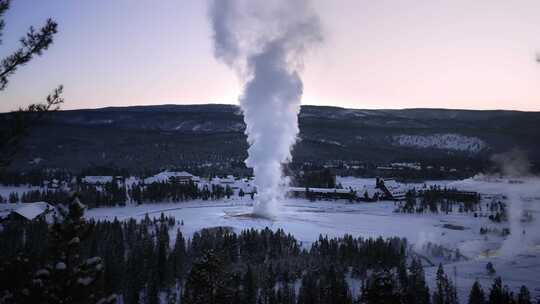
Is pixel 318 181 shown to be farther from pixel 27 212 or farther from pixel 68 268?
pixel 68 268

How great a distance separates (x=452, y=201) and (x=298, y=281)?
9037cm

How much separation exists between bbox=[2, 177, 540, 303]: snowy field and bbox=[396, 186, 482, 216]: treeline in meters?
5.01

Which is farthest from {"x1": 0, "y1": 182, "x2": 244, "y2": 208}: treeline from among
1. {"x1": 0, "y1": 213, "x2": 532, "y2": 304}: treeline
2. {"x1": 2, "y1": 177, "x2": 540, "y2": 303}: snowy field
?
{"x1": 0, "y1": 213, "x2": 532, "y2": 304}: treeline

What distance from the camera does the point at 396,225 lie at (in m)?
95.8

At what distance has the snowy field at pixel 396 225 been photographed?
219 ft

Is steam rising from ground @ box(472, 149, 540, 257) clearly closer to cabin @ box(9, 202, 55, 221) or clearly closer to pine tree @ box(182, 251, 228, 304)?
pine tree @ box(182, 251, 228, 304)

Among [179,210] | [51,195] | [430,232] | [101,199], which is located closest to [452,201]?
[430,232]

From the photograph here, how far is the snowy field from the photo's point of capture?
66812mm

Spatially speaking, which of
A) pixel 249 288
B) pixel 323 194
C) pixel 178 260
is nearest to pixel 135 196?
pixel 323 194

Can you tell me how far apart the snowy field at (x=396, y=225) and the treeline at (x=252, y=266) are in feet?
15.1

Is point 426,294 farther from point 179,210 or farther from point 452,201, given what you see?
point 452,201

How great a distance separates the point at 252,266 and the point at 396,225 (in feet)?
144

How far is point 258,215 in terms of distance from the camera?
9500cm

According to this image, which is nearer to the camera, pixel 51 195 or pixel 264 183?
pixel 264 183
